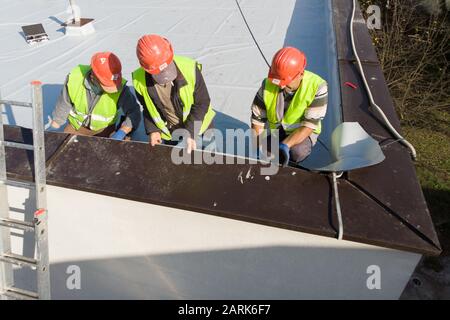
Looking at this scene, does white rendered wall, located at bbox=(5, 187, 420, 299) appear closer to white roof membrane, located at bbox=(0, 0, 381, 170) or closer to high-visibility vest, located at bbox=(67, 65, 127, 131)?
high-visibility vest, located at bbox=(67, 65, 127, 131)

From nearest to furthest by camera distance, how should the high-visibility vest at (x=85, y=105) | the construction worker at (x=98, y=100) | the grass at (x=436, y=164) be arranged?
the construction worker at (x=98, y=100)
the high-visibility vest at (x=85, y=105)
the grass at (x=436, y=164)

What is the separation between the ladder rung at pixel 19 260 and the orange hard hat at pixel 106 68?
1.37 metres

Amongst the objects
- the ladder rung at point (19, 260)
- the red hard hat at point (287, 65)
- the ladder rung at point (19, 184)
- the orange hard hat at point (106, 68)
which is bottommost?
the ladder rung at point (19, 260)

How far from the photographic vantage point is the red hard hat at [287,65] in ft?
8.60

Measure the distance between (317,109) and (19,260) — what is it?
2205 mm

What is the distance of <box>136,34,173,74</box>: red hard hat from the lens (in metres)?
2.67

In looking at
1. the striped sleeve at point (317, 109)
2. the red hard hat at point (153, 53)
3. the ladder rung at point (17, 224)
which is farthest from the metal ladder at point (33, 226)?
the striped sleeve at point (317, 109)

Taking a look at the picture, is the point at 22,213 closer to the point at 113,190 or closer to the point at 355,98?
the point at 113,190

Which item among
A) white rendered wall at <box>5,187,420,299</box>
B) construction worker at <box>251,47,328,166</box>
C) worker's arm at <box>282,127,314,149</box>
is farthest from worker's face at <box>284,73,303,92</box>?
white rendered wall at <box>5,187,420,299</box>

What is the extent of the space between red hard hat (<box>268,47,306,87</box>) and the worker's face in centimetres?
3

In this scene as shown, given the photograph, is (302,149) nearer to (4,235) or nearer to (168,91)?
(168,91)

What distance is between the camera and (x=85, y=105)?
10.6 ft

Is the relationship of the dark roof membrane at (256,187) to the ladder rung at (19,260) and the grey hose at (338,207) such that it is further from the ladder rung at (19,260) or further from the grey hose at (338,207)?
the ladder rung at (19,260)

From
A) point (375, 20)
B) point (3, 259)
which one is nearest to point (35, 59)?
point (3, 259)
